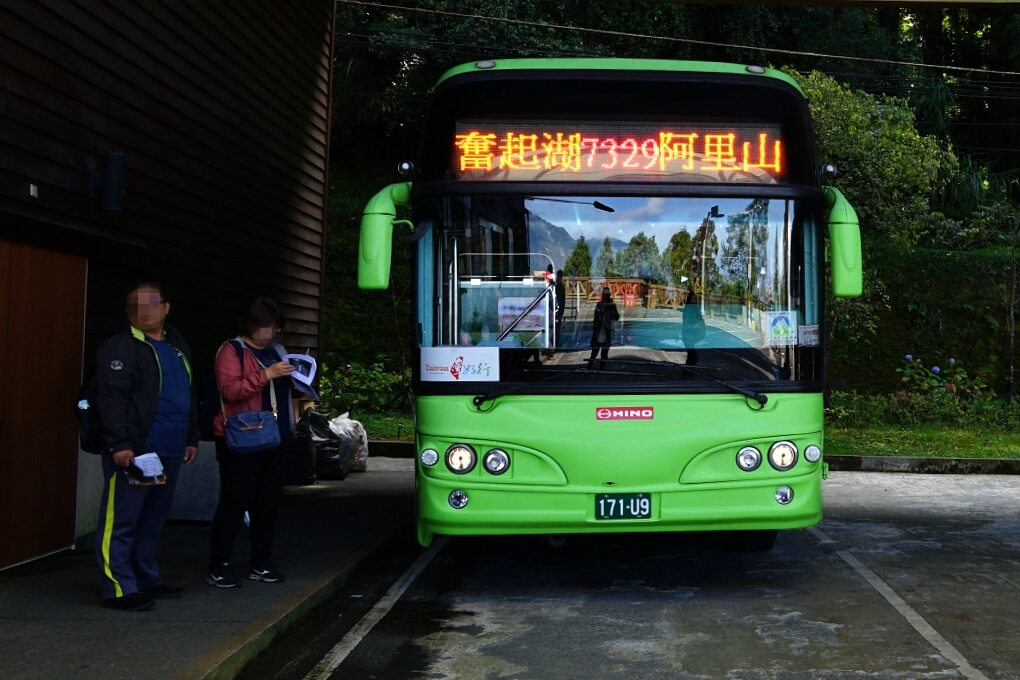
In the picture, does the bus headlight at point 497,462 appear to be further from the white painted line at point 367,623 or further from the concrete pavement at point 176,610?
the concrete pavement at point 176,610

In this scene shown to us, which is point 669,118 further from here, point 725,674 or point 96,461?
point 96,461

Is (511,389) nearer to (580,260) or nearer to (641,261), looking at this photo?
(580,260)

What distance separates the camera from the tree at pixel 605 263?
7875mm

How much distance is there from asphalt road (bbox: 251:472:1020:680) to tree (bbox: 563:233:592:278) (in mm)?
2045

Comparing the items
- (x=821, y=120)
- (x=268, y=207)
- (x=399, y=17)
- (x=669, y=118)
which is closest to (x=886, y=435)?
(x=821, y=120)

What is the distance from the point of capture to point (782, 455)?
789 cm

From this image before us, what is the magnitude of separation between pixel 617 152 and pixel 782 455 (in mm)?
2128

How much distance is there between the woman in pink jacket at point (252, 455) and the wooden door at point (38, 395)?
1578 mm

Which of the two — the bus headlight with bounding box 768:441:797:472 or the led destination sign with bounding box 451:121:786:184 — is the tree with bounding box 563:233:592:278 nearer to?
the led destination sign with bounding box 451:121:786:184

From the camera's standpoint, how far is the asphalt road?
6344mm

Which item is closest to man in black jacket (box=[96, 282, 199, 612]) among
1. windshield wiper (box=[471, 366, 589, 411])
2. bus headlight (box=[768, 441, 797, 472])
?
windshield wiper (box=[471, 366, 589, 411])

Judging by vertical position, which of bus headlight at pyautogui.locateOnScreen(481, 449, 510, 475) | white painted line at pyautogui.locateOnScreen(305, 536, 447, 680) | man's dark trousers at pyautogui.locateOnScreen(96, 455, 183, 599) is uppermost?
bus headlight at pyautogui.locateOnScreen(481, 449, 510, 475)

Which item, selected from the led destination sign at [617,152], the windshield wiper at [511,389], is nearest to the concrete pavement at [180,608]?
the windshield wiper at [511,389]

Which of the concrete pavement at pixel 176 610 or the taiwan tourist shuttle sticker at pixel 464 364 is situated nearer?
the concrete pavement at pixel 176 610
